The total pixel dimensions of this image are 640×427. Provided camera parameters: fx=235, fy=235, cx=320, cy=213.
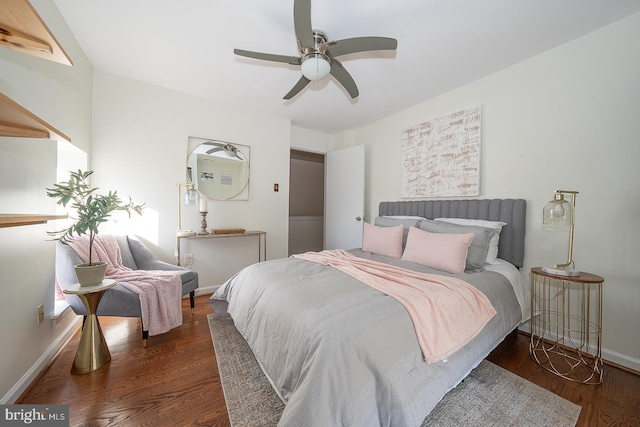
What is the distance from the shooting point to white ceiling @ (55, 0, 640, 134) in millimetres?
1655

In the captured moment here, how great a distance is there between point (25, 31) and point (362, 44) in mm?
1628

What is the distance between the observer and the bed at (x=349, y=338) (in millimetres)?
958

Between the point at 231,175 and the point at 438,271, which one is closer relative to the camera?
the point at 438,271

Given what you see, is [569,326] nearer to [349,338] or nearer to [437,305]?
[437,305]

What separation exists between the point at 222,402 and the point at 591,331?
2802 mm

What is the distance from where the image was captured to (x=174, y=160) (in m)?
2.93

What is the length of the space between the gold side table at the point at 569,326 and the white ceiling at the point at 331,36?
188 centimetres

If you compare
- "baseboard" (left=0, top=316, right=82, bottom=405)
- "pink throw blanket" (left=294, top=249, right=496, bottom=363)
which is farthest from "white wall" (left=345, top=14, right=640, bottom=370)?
"baseboard" (left=0, top=316, right=82, bottom=405)

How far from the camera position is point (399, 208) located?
3.26 m

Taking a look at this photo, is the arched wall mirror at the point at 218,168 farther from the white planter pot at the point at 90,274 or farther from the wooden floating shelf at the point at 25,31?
the wooden floating shelf at the point at 25,31

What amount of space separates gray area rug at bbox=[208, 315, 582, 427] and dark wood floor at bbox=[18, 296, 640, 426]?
7cm

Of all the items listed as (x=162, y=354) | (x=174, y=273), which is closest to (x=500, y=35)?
(x=174, y=273)

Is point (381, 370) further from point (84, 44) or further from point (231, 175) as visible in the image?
point (84, 44)

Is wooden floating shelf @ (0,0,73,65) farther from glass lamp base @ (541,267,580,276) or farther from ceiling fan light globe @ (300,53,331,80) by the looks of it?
glass lamp base @ (541,267,580,276)
